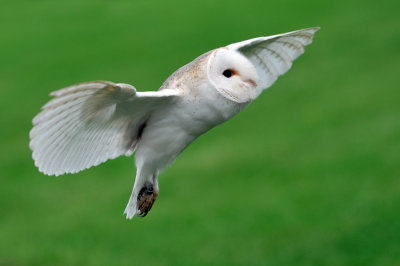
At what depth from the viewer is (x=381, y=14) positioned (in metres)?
18.6

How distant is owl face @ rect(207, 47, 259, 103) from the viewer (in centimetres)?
255

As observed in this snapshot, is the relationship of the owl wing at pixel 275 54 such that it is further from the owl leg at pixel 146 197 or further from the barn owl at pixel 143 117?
the owl leg at pixel 146 197

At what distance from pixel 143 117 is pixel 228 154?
1101 centimetres

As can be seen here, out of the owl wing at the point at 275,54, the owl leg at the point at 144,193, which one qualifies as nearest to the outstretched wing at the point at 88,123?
the owl leg at the point at 144,193

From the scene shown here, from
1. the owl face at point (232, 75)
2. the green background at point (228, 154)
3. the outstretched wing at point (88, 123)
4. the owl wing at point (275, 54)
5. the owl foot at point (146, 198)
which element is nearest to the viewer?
the outstretched wing at point (88, 123)

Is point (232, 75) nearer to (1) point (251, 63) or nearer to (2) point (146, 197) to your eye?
(1) point (251, 63)

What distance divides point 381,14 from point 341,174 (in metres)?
7.54

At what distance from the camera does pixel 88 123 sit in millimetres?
2648

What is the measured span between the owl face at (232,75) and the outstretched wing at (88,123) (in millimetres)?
158

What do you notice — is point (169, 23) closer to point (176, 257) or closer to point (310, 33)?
point (176, 257)

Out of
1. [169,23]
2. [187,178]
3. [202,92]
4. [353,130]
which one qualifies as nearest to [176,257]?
[187,178]

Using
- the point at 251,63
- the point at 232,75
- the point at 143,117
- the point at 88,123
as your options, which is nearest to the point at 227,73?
the point at 232,75

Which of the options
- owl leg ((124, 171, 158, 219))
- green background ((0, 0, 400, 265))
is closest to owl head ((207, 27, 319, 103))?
owl leg ((124, 171, 158, 219))

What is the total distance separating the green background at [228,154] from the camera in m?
11.0
